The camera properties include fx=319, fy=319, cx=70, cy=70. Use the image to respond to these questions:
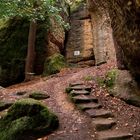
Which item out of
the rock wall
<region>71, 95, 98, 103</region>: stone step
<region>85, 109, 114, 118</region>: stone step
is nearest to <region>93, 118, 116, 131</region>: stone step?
<region>85, 109, 114, 118</region>: stone step

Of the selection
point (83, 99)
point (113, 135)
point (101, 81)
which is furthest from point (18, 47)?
point (113, 135)

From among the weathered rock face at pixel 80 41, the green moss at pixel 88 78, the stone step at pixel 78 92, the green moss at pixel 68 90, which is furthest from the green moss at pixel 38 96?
the weathered rock face at pixel 80 41

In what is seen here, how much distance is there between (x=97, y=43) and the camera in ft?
60.8

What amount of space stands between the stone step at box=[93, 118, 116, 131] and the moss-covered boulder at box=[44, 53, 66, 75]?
315 inches

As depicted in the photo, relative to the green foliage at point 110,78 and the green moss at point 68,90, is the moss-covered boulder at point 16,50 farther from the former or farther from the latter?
the green foliage at point 110,78

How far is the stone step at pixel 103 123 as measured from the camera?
27.6 ft

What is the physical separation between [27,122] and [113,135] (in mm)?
2273

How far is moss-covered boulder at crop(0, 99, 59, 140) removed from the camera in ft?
27.2

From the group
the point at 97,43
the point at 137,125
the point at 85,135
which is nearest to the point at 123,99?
the point at 137,125

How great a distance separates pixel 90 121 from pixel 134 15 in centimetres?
355

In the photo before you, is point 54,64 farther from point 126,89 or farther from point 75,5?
point 126,89

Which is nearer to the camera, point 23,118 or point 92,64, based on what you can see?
point 23,118

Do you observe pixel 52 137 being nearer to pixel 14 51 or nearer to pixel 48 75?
pixel 48 75

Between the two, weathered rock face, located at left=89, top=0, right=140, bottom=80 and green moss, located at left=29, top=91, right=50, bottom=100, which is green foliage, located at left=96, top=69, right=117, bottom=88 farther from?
weathered rock face, located at left=89, top=0, right=140, bottom=80
